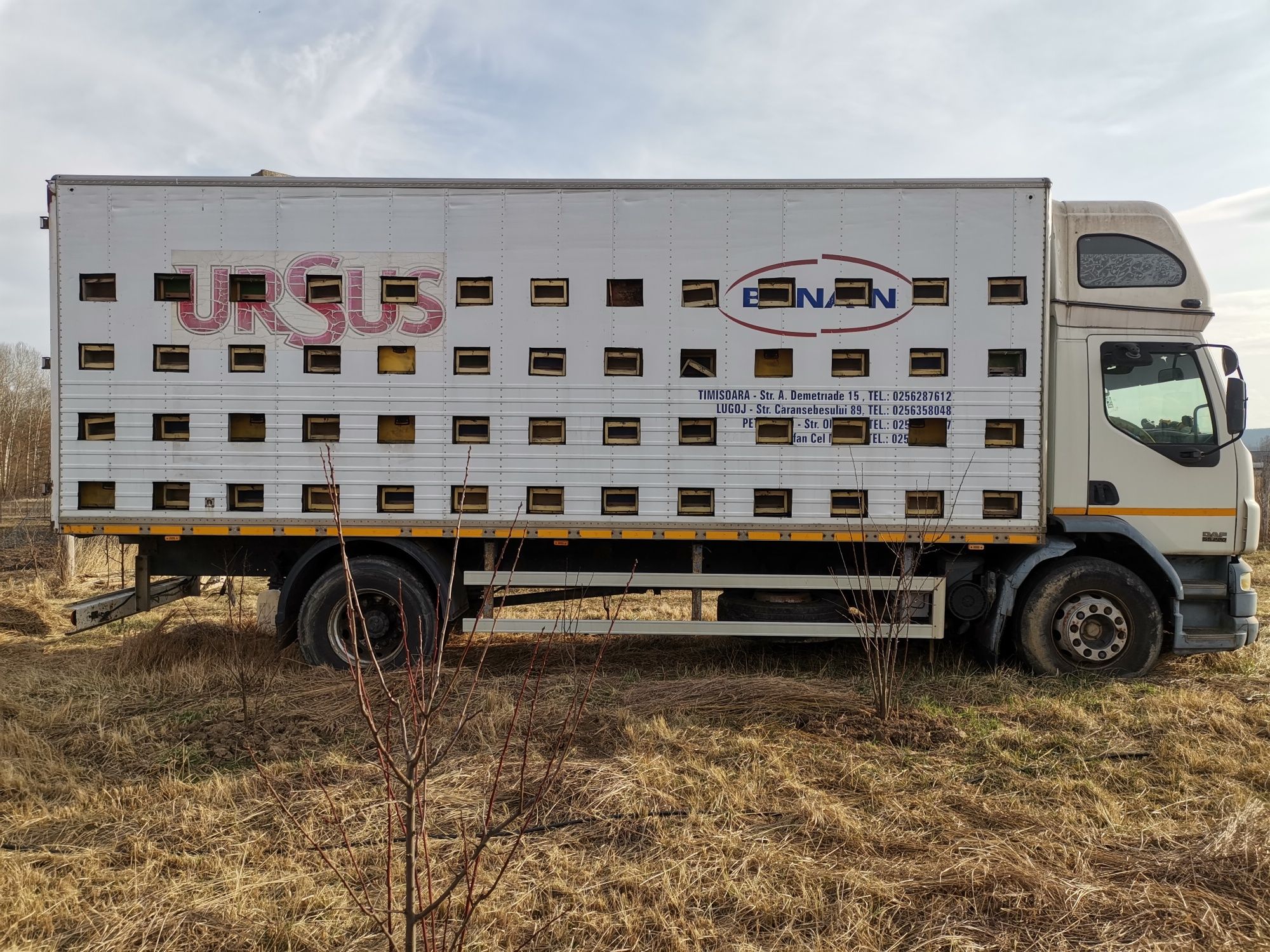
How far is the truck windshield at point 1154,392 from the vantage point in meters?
6.18

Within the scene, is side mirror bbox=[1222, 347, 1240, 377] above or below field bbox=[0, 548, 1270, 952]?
above

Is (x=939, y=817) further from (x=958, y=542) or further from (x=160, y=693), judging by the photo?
(x=160, y=693)

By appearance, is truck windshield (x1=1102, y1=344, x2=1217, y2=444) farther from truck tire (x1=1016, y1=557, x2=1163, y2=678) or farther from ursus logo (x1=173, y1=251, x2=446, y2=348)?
ursus logo (x1=173, y1=251, x2=446, y2=348)

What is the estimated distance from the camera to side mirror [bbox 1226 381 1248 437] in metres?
6.00

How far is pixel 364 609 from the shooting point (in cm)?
641

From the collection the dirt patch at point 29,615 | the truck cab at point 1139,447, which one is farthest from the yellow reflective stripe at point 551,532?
the dirt patch at point 29,615

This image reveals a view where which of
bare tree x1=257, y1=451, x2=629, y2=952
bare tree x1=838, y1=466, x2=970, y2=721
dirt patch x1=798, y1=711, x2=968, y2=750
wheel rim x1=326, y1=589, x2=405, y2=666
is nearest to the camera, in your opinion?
bare tree x1=257, y1=451, x2=629, y2=952

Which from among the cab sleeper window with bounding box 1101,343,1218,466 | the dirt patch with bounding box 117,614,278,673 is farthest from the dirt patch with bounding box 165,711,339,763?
the cab sleeper window with bounding box 1101,343,1218,466

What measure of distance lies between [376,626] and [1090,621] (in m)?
5.84

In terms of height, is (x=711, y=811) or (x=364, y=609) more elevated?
(x=364, y=609)

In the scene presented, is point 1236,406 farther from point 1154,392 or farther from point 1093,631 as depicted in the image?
point 1093,631

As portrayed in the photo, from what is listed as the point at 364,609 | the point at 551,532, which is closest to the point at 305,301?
the point at 364,609

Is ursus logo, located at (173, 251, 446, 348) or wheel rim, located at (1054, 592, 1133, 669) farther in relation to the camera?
wheel rim, located at (1054, 592, 1133, 669)

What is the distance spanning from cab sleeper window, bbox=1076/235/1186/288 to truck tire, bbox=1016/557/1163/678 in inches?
88.9
